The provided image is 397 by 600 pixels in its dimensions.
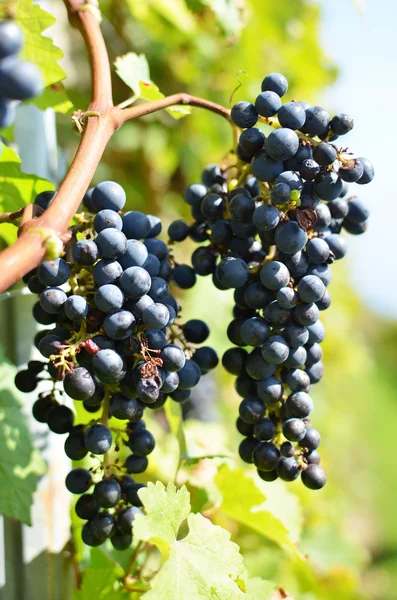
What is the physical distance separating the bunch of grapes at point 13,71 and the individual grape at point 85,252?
0.25 metres

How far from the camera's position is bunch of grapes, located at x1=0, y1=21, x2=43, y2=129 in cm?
47

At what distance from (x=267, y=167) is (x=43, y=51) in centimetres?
41

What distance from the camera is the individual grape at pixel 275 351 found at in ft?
2.77

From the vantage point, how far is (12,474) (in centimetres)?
97

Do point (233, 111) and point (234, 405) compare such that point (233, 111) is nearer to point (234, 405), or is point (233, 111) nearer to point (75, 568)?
point (75, 568)

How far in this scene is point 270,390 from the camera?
34.3 inches

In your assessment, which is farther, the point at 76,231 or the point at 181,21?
the point at 181,21

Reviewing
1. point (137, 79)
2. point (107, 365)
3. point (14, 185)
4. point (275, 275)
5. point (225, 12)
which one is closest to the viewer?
point (107, 365)

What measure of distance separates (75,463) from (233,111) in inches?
26.4

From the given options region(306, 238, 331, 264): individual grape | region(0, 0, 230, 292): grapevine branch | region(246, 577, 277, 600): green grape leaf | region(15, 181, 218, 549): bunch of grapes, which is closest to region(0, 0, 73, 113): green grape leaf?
region(0, 0, 230, 292): grapevine branch

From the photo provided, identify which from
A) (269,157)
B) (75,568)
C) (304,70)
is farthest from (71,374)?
(304,70)

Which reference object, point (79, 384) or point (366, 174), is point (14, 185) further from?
point (366, 174)

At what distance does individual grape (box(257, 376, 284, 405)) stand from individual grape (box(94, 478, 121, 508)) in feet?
0.77

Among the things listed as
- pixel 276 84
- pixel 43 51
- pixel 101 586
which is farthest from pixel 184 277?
pixel 101 586
